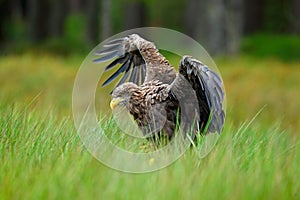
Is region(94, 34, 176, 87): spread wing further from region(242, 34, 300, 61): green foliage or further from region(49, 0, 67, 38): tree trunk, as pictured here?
region(49, 0, 67, 38): tree trunk

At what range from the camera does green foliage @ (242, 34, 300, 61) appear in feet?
71.5

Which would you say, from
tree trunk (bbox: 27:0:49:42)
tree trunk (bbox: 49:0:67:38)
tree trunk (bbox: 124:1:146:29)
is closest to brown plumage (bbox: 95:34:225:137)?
tree trunk (bbox: 124:1:146:29)

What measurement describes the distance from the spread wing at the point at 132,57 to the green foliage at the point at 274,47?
1579 cm

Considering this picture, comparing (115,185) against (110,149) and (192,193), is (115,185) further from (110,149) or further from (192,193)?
(110,149)

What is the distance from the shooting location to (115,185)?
132 inches

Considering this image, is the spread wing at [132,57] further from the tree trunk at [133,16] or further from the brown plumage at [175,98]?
the tree trunk at [133,16]

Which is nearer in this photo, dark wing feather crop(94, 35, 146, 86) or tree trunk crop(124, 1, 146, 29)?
dark wing feather crop(94, 35, 146, 86)

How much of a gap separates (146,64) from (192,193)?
211 cm

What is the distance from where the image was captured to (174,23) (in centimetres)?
3584

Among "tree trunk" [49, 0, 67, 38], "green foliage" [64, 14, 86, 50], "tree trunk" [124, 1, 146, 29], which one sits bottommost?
"tree trunk" [49, 0, 67, 38]

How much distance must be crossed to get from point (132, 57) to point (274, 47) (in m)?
17.3

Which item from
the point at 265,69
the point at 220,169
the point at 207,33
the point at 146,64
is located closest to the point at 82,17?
the point at 207,33

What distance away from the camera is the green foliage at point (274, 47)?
2180cm

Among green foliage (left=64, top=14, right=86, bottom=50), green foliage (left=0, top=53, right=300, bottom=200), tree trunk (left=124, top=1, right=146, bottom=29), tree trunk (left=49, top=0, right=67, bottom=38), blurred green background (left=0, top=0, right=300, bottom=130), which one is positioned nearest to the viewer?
green foliage (left=0, top=53, right=300, bottom=200)
